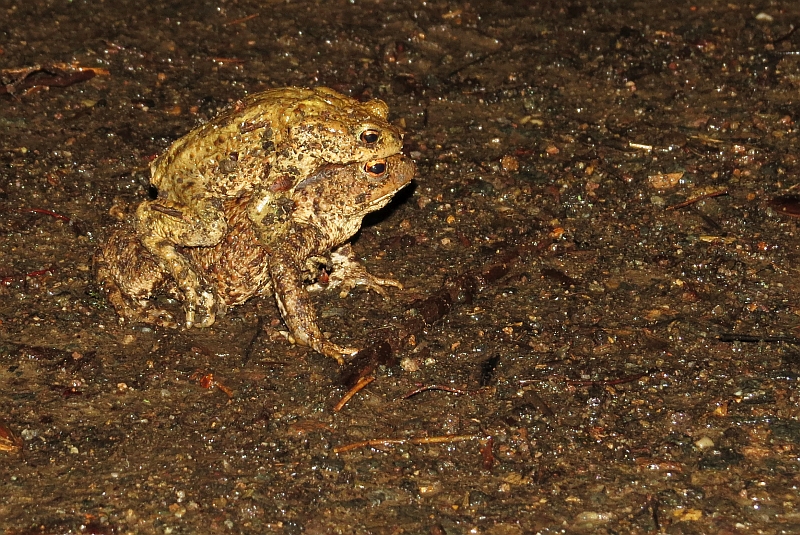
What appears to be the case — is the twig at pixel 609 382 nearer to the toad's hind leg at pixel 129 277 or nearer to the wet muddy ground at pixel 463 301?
the wet muddy ground at pixel 463 301

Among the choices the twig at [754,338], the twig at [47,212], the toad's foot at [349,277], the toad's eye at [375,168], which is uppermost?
the toad's eye at [375,168]

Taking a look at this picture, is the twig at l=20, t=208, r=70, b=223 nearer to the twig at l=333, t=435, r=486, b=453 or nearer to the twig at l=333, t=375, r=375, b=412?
the twig at l=333, t=375, r=375, b=412

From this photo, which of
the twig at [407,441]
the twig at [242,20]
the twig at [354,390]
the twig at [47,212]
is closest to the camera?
the twig at [407,441]

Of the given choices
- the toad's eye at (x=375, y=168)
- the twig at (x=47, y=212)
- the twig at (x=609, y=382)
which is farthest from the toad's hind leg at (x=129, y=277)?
the twig at (x=609, y=382)

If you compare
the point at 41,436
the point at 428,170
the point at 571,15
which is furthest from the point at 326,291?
the point at 571,15

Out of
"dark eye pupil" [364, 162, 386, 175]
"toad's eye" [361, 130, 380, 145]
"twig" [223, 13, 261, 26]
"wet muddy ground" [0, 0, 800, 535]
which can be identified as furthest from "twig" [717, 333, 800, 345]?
"twig" [223, 13, 261, 26]

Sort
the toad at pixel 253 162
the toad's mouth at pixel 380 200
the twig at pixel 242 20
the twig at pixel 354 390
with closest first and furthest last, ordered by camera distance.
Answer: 1. the twig at pixel 354 390
2. the toad at pixel 253 162
3. the toad's mouth at pixel 380 200
4. the twig at pixel 242 20

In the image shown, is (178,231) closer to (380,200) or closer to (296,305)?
(296,305)
